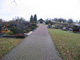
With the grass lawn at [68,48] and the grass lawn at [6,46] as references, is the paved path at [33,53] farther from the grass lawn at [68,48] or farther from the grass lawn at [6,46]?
the grass lawn at [68,48]

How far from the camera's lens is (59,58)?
4723mm

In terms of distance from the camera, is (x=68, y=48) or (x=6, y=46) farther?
(x=6, y=46)

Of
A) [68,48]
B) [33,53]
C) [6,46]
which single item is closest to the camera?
[33,53]

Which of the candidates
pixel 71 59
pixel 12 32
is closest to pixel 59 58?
pixel 71 59

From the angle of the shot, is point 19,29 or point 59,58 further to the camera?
point 19,29

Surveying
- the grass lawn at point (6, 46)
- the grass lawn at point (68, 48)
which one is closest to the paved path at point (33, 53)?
the grass lawn at point (6, 46)

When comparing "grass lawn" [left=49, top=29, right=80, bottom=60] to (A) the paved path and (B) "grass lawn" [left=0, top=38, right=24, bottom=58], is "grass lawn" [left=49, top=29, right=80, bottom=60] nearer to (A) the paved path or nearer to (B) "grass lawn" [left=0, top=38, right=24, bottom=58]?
(A) the paved path

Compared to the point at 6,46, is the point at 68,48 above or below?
below

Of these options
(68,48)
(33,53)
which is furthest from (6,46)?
(68,48)

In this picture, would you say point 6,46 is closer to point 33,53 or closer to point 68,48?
point 33,53

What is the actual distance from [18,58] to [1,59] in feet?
3.17

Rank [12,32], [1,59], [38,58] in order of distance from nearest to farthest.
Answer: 1. [1,59]
2. [38,58]
3. [12,32]

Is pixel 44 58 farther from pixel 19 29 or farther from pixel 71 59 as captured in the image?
pixel 19 29

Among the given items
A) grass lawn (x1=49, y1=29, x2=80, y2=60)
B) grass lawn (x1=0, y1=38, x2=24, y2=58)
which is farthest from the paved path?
grass lawn (x1=49, y1=29, x2=80, y2=60)
